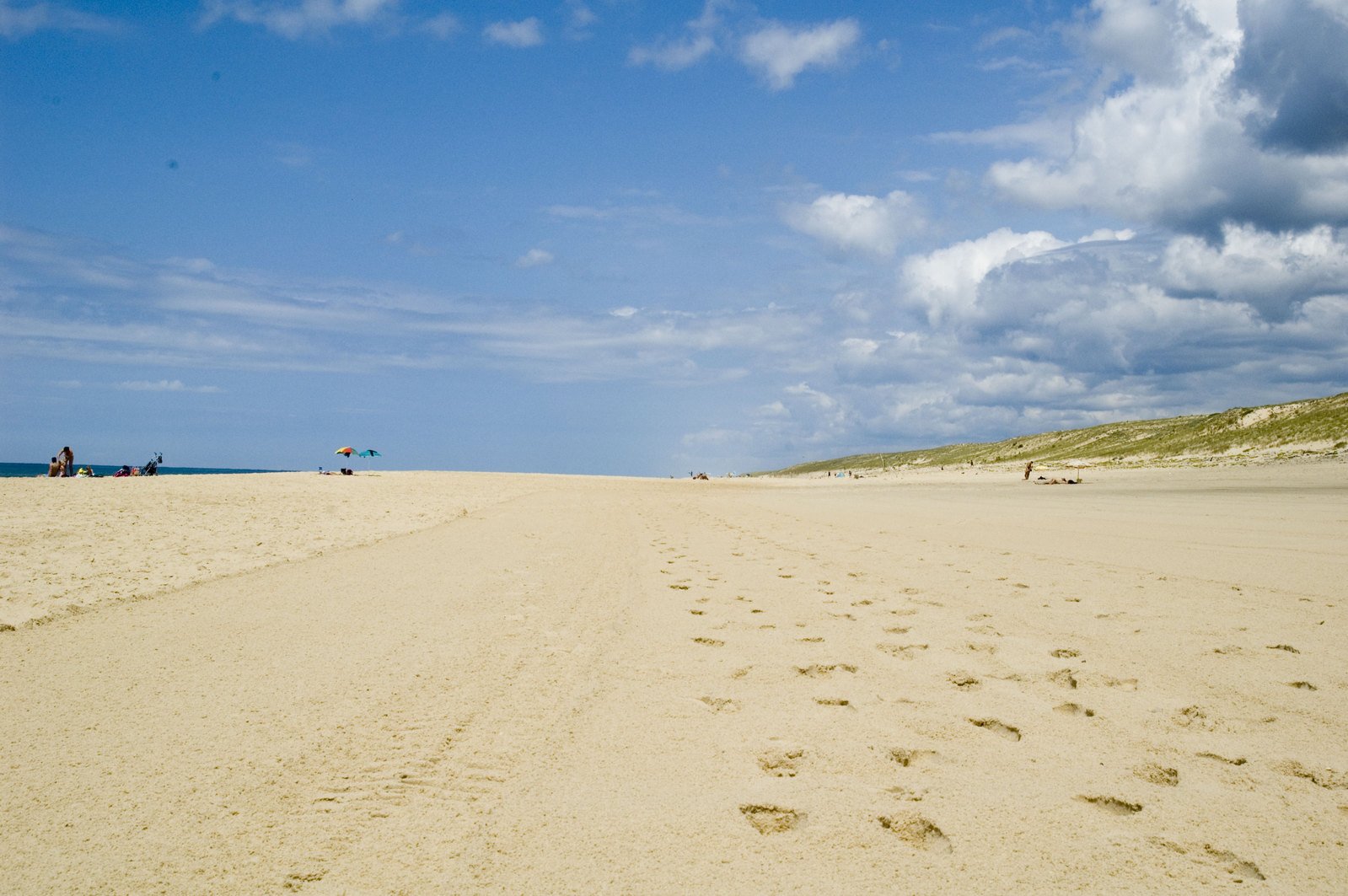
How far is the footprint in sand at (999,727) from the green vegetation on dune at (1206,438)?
38936 millimetres

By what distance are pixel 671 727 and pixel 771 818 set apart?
1117 millimetres

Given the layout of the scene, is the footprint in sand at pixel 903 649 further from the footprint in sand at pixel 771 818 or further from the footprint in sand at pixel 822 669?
the footprint in sand at pixel 771 818

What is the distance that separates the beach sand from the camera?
113 inches

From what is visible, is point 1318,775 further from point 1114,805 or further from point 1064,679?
point 1064,679

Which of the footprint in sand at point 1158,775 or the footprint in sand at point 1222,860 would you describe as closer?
the footprint in sand at point 1222,860

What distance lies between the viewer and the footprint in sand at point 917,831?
301cm

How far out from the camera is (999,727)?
4.27 meters

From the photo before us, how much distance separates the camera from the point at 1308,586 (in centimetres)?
804

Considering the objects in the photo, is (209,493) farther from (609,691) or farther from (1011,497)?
(1011,497)

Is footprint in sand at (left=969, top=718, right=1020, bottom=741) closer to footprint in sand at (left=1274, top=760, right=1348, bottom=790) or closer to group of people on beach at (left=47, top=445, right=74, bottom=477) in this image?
footprint in sand at (left=1274, top=760, right=1348, bottom=790)

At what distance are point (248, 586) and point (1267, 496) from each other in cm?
2481

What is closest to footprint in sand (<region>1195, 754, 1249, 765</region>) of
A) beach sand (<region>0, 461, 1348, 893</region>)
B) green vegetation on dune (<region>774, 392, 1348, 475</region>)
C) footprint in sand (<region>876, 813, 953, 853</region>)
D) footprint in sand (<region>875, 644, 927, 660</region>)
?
beach sand (<region>0, 461, 1348, 893</region>)

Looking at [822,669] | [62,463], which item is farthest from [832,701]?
[62,463]

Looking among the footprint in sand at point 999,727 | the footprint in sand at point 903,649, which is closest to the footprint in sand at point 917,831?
the footprint in sand at point 999,727
